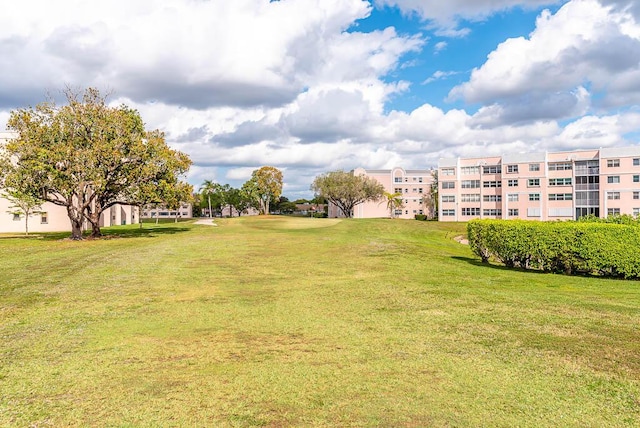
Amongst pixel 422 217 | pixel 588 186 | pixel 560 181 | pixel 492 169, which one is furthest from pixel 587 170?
pixel 422 217

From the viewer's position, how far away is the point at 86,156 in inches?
1417

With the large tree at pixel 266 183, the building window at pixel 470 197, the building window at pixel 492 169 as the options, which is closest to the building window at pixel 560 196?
the building window at pixel 492 169

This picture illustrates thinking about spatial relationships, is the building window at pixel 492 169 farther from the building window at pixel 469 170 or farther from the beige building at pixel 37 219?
the beige building at pixel 37 219

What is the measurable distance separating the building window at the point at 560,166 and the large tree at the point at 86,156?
69.7 meters

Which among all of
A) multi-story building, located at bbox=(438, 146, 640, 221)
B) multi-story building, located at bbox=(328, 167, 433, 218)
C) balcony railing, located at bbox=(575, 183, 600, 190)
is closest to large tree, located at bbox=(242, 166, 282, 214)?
multi-story building, located at bbox=(328, 167, 433, 218)

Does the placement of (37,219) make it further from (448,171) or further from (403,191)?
(403,191)

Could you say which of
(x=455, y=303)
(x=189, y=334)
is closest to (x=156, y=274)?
(x=189, y=334)

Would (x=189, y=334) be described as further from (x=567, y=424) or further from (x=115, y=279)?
(x=115, y=279)

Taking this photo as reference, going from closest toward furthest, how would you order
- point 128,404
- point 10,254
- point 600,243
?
point 128,404, point 600,243, point 10,254

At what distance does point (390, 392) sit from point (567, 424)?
2.17 meters

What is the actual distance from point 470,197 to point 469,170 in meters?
5.75

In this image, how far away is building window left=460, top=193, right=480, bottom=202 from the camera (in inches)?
3500

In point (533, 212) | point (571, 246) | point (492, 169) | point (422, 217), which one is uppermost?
point (492, 169)

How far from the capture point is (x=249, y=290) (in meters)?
14.0
